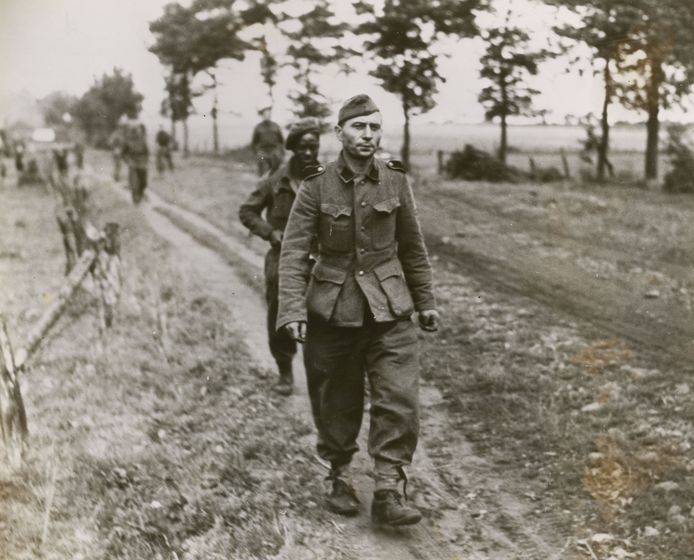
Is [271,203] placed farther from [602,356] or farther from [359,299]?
[602,356]

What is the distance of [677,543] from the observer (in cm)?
339

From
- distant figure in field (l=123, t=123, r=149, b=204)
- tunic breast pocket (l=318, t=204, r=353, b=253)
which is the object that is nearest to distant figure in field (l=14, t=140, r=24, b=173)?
distant figure in field (l=123, t=123, r=149, b=204)

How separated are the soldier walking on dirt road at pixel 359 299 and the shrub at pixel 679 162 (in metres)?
2.17

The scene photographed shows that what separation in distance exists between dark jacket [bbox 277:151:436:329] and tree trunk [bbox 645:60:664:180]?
6.32 feet

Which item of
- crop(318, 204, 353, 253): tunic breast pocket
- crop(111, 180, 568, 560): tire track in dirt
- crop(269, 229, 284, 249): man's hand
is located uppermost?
crop(318, 204, 353, 253): tunic breast pocket

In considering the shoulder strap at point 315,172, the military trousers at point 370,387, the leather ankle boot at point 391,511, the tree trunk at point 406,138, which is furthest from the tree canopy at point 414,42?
the leather ankle boot at point 391,511

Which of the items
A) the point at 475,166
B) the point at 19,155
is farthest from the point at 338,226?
the point at 475,166

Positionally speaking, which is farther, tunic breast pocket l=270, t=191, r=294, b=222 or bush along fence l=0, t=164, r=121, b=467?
tunic breast pocket l=270, t=191, r=294, b=222

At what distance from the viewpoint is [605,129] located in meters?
5.45

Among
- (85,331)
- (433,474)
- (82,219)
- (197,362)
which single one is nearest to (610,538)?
(433,474)

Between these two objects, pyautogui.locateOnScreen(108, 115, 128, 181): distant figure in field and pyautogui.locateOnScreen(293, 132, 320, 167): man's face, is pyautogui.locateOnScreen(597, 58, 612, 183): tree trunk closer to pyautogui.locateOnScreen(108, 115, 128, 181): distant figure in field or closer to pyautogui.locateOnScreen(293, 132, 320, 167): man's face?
pyautogui.locateOnScreen(293, 132, 320, 167): man's face

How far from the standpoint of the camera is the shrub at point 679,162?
5121 mm

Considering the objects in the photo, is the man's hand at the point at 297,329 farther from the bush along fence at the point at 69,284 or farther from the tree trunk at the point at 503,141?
the tree trunk at the point at 503,141

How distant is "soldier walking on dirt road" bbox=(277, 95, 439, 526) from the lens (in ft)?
12.1
